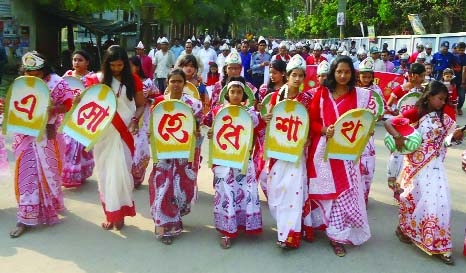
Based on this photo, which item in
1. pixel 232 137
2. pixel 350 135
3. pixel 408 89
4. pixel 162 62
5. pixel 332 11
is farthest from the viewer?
pixel 332 11

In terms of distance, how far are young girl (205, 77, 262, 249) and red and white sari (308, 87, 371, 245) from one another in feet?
1.65

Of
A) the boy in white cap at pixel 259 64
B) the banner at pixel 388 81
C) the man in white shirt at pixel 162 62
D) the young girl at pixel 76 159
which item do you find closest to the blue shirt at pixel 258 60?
the boy in white cap at pixel 259 64

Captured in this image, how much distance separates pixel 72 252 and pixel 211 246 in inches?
44.8

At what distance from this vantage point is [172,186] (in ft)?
13.6

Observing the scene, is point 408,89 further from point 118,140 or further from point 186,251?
point 118,140

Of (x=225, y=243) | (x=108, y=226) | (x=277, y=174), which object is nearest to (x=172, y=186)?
(x=225, y=243)

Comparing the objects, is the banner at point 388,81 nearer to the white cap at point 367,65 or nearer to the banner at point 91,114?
the white cap at point 367,65

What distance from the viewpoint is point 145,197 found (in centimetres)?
543

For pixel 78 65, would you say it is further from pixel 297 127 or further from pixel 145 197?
pixel 297 127

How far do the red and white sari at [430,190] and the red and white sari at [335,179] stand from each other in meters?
0.44

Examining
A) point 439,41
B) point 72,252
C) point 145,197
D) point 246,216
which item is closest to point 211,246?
point 246,216

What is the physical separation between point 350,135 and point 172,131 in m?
1.45

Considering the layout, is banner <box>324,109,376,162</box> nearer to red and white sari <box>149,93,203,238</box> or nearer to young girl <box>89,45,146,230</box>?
red and white sari <box>149,93,203,238</box>

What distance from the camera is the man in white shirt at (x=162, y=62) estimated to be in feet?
40.1
